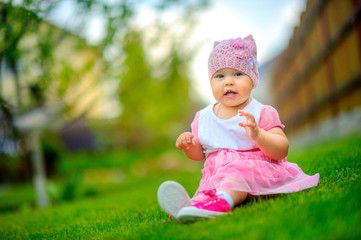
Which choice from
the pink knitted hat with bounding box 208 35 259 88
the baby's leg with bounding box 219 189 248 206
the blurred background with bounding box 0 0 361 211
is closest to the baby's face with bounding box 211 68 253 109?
the pink knitted hat with bounding box 208 35 259 88

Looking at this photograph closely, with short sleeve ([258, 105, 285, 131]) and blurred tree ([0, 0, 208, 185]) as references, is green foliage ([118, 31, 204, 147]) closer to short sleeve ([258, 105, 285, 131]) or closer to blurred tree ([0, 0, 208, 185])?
blurred tree ([0, 0, 208, 185])

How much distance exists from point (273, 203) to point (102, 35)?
5509 millimetres

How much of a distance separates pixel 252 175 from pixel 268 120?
1.29ft

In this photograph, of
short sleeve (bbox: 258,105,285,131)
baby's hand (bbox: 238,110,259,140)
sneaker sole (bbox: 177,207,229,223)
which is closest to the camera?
sneaker sole (bbox: 177,207,229,223)

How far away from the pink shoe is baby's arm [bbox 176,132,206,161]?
0.43 meters

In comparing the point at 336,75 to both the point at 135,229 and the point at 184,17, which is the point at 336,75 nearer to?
the point at 184,17

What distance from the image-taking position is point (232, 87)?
229cm

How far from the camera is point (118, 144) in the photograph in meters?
19.1

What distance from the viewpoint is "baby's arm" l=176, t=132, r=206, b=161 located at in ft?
7.49

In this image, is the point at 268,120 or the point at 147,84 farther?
the point at 147,84

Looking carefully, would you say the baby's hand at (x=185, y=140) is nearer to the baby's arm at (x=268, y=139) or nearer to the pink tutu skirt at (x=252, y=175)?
the pink tutu skirt at (x=252, y=175)

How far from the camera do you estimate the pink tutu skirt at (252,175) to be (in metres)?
2.06

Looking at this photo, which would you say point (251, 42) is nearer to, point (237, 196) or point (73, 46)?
point (237, 196)

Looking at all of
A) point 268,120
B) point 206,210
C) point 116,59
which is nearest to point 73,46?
point 116,59
